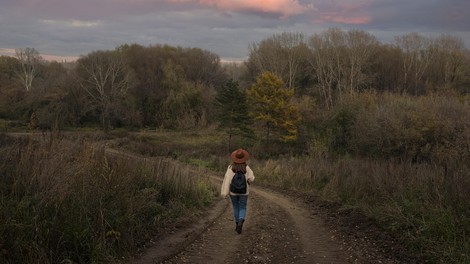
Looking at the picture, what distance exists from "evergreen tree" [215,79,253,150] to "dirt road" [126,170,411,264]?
3945 centimetres

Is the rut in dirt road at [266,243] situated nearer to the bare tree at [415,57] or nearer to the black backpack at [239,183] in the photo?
the black backpack at [239,183]

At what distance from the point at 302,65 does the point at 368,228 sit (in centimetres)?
7158

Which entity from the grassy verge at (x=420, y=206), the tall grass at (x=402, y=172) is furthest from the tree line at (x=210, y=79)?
the grassy verge at (x=420, y=206)

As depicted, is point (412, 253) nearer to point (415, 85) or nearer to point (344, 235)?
point (344, 235)

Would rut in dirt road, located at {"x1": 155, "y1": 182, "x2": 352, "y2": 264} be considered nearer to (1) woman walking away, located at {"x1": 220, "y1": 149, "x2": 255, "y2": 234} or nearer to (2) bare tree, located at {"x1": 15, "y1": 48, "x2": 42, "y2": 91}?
(1) woman walking away, located at {"x1": 220, "y1": 149, "x2": 255, "y2": 234}

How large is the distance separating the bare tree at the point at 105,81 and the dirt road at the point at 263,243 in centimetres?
5771

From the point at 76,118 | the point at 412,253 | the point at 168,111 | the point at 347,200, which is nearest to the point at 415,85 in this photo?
the point at 168,111

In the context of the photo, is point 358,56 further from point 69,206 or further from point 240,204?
point 69,206

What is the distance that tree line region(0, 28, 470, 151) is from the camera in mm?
66688

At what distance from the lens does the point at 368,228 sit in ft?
31.9

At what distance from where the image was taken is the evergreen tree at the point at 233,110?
51.1 meters

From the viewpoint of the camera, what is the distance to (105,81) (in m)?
67.1

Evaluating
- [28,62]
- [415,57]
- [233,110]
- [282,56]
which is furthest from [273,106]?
[28,62]

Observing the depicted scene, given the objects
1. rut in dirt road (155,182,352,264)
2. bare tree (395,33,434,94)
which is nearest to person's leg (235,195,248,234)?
rut in dirt road (155,182,352,264)
